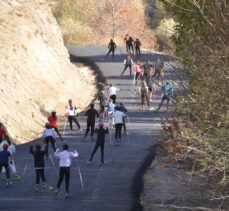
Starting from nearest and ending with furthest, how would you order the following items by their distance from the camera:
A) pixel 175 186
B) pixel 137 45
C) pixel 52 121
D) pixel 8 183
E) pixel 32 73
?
pixel 8 183, pixel 175 186, pixel 52 121, pixel 32 73, pixel 137 45

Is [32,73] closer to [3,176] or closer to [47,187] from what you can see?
[3,176]

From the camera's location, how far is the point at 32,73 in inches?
1810

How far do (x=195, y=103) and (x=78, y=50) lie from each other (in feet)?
175

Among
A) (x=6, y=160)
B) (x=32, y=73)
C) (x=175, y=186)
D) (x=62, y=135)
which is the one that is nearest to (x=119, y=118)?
(x=62, y=135)

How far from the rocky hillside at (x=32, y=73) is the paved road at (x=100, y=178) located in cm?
400

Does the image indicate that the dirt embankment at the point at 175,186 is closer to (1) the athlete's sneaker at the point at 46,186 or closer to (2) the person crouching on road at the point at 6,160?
(1) the athlete's sneaker at the point at 46,186

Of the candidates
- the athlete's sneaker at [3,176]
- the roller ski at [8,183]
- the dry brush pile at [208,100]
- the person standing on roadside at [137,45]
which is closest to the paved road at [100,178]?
the roller ski at [8,183]

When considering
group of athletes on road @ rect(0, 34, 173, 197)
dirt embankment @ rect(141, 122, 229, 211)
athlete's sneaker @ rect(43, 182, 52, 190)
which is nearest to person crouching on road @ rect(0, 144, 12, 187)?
group of athletes on road @ rect(0, 34, 173, 197)

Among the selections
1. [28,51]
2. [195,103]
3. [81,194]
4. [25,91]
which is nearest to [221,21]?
[195,103]

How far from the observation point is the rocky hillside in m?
38.6

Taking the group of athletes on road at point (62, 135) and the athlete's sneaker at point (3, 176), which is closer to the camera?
the group of athletes on road at point (62, 135)

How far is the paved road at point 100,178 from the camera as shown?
20.7 metres

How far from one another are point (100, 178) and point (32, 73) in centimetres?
2280

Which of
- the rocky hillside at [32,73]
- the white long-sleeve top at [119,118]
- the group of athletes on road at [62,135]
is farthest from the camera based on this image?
the rocky hillside at [32,73]
